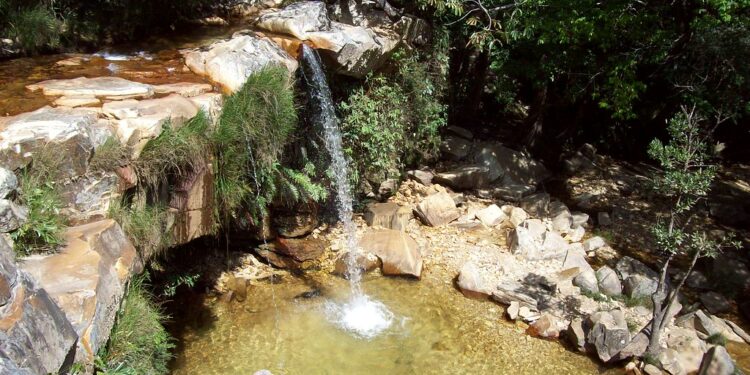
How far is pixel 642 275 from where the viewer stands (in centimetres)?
726

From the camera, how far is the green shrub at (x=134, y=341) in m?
3.71

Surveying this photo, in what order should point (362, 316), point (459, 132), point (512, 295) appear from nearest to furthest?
point (362, 316), point (512, 295), point (459, 132)

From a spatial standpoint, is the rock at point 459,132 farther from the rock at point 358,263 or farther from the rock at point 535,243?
the rock at point 358,263

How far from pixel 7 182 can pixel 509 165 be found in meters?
8.07

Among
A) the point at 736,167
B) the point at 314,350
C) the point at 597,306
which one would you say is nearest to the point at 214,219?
the point at 314,350

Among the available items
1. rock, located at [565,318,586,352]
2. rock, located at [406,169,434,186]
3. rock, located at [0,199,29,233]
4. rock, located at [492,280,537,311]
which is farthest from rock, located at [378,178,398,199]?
rock, located at [0,199,29,233]

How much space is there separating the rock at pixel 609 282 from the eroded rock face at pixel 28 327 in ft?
19.8

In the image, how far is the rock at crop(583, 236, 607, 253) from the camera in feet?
26.4

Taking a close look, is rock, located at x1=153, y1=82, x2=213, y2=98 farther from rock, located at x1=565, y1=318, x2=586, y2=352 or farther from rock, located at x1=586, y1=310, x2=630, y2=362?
rock, located at x1=586, y1=310, x2=630, y2=362

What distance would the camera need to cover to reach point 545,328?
6270 millimetres

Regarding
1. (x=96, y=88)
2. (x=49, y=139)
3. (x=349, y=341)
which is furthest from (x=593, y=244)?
(x=49, y=139)

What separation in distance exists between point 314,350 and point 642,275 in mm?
4410

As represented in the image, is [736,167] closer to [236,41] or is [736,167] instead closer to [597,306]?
[597,306]

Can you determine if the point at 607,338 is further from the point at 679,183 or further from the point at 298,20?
the point at 298,20
